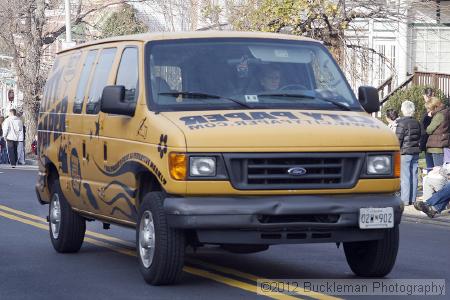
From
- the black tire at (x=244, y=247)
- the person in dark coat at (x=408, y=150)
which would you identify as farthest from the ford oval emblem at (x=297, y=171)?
the person in dark coat at (x=408, y=150)

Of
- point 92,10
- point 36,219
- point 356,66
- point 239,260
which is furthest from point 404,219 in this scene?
point 92,10

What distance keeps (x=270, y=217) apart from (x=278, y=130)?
674mm

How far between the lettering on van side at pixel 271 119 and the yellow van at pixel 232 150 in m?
0.02

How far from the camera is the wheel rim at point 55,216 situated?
1305 centimetres

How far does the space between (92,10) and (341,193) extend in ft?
113

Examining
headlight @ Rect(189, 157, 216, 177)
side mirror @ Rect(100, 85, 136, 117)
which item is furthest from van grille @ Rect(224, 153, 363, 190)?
side mirror @ Rect(100, 85, 136, 117)

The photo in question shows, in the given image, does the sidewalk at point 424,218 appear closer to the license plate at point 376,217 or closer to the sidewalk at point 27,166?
the license plate at point 376,217

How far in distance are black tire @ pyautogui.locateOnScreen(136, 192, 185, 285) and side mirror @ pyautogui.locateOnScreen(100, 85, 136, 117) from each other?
865 millimetres

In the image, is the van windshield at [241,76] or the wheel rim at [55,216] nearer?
the van windshield at [241,76]

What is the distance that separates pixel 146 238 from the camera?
33.5ft

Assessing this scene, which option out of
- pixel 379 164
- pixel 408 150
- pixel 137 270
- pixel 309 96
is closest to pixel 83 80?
pixel 137 270

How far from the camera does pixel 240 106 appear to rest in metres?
10.4

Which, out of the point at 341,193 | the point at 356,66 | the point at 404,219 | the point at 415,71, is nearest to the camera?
the point at 341,193

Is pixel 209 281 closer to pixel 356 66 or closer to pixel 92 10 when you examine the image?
pixel 356 66
